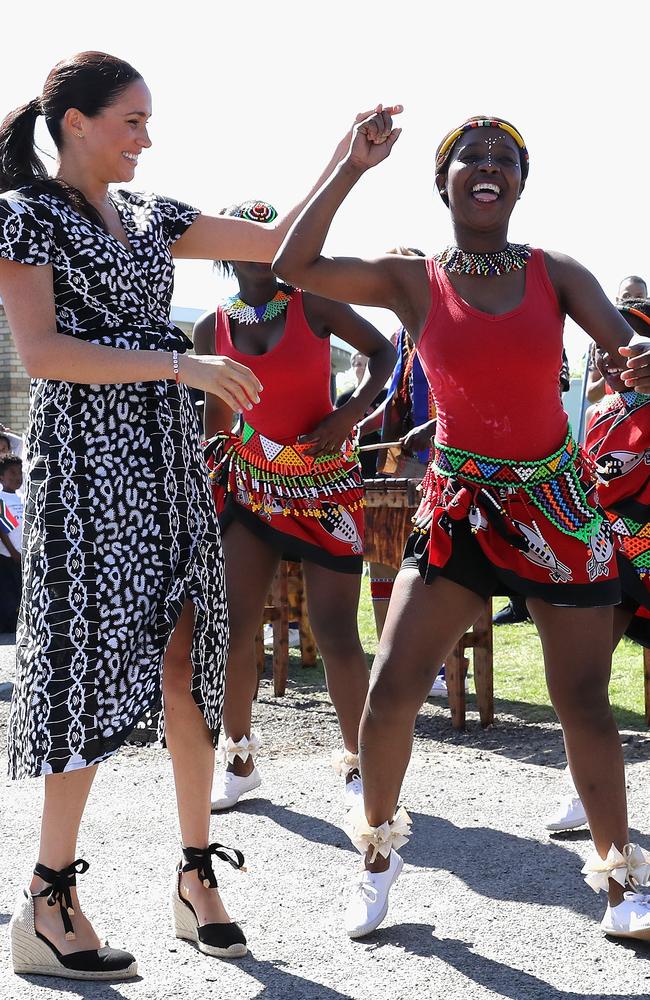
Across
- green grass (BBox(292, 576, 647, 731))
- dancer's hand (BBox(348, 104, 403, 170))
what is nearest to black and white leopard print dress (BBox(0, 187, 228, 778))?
dancer's hand (BBox(348, 104, 403, 170))

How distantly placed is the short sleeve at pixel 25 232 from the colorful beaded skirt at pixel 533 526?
1264 millimetres

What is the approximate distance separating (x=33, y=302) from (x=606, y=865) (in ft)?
6.99

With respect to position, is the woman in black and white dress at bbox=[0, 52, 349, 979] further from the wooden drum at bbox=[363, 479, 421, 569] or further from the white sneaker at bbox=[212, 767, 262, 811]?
the wooden drum at bbox=[363, 479, 421, 569]

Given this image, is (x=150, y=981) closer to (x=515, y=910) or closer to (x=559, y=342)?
(x=515, y=910)

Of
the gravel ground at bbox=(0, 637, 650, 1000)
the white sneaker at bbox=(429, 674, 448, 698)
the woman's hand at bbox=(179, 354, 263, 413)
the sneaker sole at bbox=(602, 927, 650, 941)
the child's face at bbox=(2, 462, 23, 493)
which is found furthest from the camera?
the child's face at bbox=(2, 462, 23, 493)

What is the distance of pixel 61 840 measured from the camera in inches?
118

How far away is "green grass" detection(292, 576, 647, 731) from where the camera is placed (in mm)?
6371

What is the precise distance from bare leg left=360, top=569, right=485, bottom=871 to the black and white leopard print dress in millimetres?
576

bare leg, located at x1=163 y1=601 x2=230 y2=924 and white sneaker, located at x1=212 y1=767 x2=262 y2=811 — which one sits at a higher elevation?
bare leg, located at x1=163 y1=601 x2=230 y2=924

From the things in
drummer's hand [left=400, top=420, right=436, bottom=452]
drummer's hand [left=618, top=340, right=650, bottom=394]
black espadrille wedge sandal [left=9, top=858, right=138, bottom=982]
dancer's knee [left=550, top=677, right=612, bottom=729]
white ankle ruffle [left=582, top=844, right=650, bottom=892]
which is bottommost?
black espadrille wedge sandal [left=9, top=858, right=138, bottom=982]

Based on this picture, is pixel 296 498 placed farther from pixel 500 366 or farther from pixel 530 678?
pixel 530 678

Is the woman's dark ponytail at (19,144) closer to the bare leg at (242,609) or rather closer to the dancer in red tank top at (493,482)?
the dancer in red tank top at (493,482)

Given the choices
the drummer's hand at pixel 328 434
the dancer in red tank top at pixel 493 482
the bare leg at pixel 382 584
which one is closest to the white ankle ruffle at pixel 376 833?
the dancer in red tank top at pixel 493 482

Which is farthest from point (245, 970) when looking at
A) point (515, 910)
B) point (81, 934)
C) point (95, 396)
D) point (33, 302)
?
point (33, 302)
